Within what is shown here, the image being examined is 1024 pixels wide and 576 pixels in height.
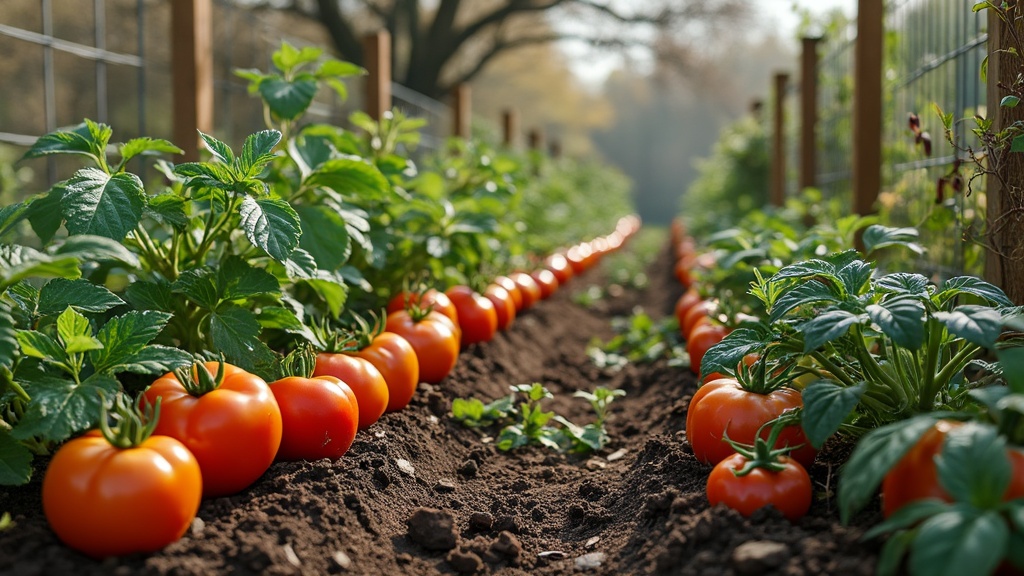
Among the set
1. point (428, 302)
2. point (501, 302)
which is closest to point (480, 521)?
point (428, 302)

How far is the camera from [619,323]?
5703 mm

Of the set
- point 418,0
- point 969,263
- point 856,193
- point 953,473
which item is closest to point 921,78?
point 856,193

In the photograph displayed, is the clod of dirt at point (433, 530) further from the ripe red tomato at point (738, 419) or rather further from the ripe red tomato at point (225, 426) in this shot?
the ripe red tomato at point (738, 419)

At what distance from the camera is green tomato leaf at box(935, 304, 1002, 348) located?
1.45 m

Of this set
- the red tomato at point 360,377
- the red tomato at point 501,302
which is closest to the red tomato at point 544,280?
the red tomato at point 501,302

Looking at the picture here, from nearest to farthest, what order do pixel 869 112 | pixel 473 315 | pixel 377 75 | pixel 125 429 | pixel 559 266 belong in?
pixel 125 429, pixel 473 315, pixel 869 112, pixel 377 75, pixel 559 266

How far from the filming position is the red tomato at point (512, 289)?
4523mm

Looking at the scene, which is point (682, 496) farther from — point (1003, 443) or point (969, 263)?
point (969, 263)

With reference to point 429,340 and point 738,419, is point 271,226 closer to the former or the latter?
point 429,340

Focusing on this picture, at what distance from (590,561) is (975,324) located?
955mm

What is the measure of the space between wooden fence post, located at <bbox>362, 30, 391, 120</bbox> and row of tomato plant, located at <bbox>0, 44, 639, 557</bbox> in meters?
1.77

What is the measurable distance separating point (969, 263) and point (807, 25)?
4246 millimetres

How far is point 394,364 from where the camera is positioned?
2500 millimetres

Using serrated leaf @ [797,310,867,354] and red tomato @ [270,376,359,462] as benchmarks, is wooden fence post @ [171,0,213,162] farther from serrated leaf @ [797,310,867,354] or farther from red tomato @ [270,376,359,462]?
serrated leaf @ [797,310,867,354]
